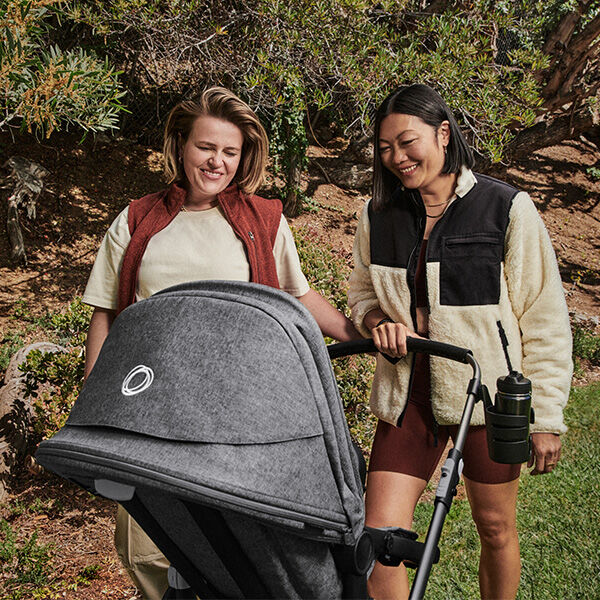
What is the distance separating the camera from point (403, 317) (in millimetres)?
2504

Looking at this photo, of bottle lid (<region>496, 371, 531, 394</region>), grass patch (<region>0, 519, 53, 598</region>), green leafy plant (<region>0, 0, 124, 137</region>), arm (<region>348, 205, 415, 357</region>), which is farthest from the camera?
grass patch (<region>0, 519, 53, 598</region>)

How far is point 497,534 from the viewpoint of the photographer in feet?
8.08

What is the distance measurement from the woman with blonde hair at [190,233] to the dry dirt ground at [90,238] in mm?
2007

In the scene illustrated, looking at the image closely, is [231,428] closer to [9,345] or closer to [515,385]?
[515,385]

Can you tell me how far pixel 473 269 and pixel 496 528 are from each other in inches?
38.1

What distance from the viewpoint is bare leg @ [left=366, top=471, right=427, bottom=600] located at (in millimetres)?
2295

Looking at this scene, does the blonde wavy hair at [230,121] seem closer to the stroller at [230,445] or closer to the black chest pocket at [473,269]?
the black chest pocket at [473,269]

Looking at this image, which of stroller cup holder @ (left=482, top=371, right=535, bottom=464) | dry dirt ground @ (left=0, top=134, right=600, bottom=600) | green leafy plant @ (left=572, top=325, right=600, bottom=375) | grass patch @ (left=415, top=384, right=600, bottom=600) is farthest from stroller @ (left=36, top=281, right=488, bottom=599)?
green leafy plant @ (left=572, top=325, right=600, bottom=375)

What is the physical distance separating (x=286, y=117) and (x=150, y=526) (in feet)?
24.3

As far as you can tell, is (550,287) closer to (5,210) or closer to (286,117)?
(286,117)

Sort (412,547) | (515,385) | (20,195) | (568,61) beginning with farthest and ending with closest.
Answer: (568,61), (20,195), (515,385), (412,547)

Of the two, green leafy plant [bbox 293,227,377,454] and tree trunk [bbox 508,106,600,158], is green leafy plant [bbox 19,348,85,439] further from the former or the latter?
tree trunk [bbox 508,106,600,158]

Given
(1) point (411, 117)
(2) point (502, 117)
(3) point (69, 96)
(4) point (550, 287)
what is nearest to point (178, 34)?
(3) point (69, 96)

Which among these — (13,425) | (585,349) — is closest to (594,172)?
(585,349)
